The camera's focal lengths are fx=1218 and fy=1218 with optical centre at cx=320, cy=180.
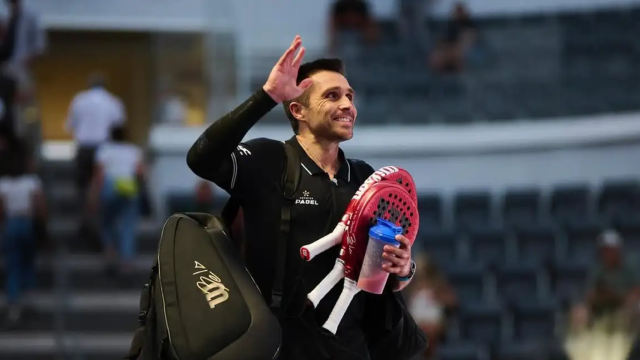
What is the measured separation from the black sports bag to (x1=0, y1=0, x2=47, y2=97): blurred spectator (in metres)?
7.77

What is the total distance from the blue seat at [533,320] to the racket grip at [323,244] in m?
6.54

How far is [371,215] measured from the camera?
356cm

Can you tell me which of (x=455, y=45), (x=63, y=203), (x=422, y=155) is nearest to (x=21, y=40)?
(x=63, y=203)

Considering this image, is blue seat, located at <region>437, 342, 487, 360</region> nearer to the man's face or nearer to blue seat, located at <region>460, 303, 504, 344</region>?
blue seat, located at <region>460, 303, 504, 344</region>

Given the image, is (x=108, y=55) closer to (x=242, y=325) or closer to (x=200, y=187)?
(x=200, y=187)

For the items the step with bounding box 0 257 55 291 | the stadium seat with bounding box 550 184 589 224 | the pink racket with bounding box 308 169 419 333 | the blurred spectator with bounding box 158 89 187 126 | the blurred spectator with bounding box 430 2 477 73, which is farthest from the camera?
the blurred spectator with bounding box 430 2 477 73

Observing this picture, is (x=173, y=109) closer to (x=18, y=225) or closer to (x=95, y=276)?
(x=95, y=276)

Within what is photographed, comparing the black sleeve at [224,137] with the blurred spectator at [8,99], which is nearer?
the black sleeve at [224,137]

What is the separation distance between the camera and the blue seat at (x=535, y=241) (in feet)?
35.8

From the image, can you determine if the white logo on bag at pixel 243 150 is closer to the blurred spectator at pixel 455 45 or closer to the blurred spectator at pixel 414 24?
the blurred spectator at pixel 455 45

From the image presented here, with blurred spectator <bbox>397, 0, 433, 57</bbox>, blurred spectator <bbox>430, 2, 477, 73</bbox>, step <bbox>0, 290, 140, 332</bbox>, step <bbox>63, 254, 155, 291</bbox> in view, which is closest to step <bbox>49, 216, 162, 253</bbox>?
step <bbox>63, 254, 155, 291</bbox>

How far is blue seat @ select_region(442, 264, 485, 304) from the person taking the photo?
1026cm

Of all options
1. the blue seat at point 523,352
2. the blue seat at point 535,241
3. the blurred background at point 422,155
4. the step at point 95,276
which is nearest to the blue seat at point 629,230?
the blurred background at point 422,155

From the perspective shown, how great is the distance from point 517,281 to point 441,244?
0.78 metres
